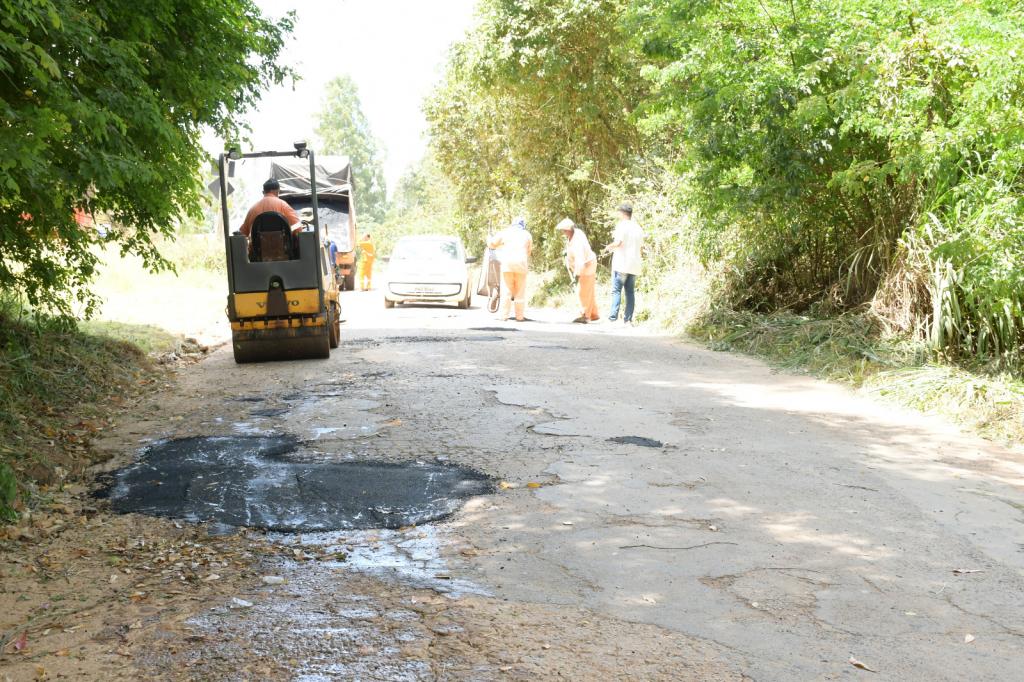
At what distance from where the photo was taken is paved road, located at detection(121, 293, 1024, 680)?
3439mm

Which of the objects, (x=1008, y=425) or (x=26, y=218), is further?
(x=26, y=218)

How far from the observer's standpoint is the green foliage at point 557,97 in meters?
20.9

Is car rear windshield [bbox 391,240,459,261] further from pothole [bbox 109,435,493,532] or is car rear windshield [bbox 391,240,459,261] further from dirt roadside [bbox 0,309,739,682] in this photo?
dirt roadside [bbox 0,309,739,682]

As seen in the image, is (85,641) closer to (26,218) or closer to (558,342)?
(26,218)

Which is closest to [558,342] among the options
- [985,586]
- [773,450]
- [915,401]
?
[915,401]

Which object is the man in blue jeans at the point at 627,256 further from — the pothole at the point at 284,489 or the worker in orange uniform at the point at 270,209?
the pothole at the point at 284,489

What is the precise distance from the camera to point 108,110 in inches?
229

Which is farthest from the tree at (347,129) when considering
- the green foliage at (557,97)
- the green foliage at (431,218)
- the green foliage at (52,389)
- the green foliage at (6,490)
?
the green foliage at (6,490)

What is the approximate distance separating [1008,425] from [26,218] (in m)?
8.11

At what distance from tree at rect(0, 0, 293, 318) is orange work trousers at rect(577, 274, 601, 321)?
8224 millimetres

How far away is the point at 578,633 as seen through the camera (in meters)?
3.58

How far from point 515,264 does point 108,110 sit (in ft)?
35.9

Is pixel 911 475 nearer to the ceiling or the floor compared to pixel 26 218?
nearer to the floor

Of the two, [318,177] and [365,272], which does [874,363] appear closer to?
[318,177]
